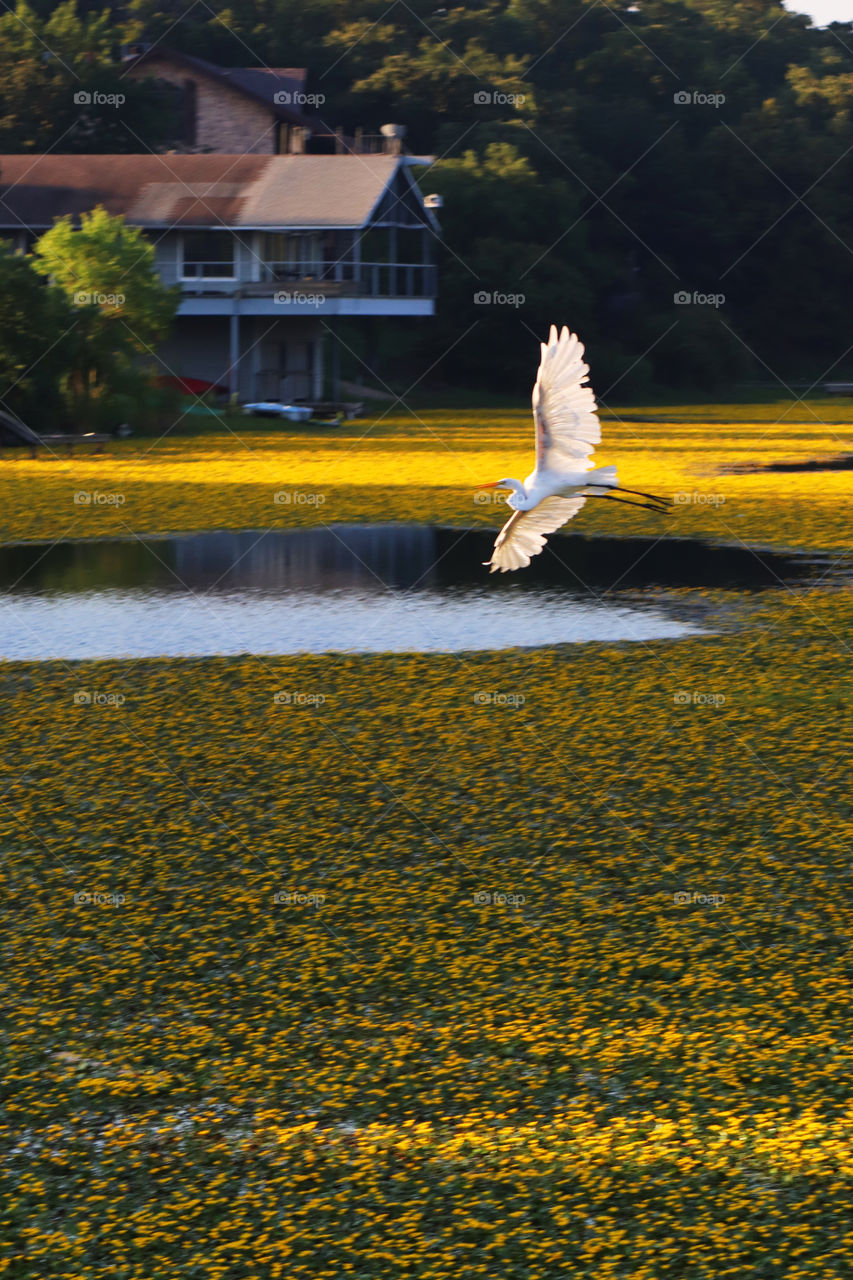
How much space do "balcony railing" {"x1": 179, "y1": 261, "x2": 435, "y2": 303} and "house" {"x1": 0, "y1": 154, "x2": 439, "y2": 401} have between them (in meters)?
0.04

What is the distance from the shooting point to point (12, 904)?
234 inches

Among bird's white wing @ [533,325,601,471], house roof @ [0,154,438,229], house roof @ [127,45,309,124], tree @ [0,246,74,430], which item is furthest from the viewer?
house roof @ [127,45,309,124]

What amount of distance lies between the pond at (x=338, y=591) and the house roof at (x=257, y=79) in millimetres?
31005

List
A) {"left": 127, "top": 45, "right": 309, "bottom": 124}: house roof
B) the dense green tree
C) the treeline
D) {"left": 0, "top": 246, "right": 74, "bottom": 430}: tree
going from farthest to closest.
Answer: {"left": 127, "top": 45, "right": 309, "bottom": 124}: house roof, the dense green tree, the treeline, {"left": 0, "top": 246, "right": 74, "bottom": 430}: tree

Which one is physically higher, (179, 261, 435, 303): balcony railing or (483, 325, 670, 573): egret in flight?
(179, 261, 435, 303): balcony railing

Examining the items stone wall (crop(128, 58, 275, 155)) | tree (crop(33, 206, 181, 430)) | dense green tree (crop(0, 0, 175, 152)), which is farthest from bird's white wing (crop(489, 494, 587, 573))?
stone wall (crop(128, 58, 275, 155))

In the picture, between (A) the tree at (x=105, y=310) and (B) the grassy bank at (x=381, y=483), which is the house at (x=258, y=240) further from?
(B) the grassy bank at (x=381, y=483)

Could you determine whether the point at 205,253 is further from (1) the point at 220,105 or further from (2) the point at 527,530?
(2) the point at 527,530

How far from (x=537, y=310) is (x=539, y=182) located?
4.85 m

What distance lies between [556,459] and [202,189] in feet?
105

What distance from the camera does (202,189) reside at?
123 feet

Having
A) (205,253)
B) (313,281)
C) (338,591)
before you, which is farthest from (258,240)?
(338,591)

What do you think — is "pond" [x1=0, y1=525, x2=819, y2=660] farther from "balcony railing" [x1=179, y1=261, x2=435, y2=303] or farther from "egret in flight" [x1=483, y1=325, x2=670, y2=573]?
"balcony railing" [x1=179, y1=261, x2=435, y2=303]

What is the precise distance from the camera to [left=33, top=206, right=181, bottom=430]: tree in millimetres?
26281
